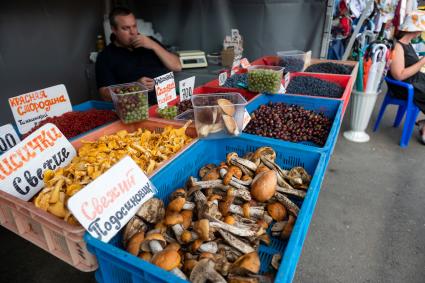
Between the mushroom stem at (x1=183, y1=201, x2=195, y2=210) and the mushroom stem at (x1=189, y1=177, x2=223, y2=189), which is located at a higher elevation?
the mushroom stem at (x1=189, y1=177, x2=223, y2=189)

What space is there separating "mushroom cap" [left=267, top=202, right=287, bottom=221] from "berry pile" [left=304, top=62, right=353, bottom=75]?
2.50 metres

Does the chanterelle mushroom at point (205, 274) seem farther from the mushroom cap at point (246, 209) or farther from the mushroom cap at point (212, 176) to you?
the mushroom cap at point (212, 176)

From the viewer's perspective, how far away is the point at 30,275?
2018 mm

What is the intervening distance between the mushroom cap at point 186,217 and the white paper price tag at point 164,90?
1.06 meters

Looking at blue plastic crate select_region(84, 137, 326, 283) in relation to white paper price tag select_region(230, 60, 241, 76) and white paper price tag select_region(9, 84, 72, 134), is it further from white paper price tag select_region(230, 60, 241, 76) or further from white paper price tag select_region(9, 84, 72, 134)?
white paper price tag select_region(230, 60, 241, 76)

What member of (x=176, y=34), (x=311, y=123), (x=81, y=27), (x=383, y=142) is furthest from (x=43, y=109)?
(x=383, y=142)

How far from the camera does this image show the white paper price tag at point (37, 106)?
1822 millimetres

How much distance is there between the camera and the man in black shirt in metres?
2.55

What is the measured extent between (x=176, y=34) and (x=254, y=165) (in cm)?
401

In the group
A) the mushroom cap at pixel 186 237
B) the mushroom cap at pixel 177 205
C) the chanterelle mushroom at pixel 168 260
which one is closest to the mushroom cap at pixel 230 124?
the mushroom cap at pixel 177 205

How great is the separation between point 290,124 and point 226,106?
1.98 ft

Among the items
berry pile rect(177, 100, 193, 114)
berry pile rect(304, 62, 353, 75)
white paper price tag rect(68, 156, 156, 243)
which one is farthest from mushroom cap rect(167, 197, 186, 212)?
berry pile rect(304, 62, 353, 75)

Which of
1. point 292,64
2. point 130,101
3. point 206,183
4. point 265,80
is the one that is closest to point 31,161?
point 130,101

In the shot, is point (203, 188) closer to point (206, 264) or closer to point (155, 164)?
point (155, 164)
